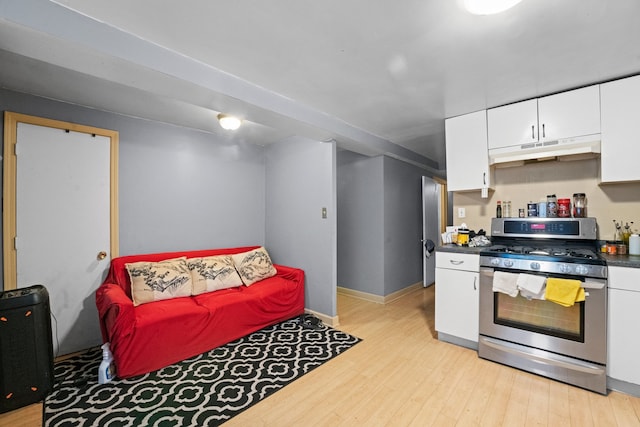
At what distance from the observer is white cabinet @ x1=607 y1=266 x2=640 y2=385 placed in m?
1.95

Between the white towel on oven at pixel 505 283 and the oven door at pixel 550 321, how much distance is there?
0.19 feet

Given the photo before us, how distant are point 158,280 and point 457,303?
295 cm

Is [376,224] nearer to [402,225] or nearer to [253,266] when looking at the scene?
[402,225]

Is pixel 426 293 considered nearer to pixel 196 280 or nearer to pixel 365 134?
pixel 365 134

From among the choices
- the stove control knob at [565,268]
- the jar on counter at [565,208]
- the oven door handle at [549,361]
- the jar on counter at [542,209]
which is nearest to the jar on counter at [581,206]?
the jar on counter at [565,208]

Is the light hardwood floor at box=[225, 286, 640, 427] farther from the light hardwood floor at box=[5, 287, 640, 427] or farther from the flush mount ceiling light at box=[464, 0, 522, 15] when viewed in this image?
the flush mount ceiling light at box=[464, 0, 522, 15]

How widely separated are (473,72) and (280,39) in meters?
1.50

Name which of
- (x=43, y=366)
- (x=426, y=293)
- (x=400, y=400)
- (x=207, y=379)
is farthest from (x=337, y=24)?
(x=426, y=293)

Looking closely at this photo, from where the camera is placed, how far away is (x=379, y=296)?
419 cm

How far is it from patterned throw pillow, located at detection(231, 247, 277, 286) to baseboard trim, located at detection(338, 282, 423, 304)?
151 cm

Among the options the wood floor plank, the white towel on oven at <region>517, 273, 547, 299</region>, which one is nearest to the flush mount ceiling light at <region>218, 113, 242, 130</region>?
the white towel on oven at <region>517, 273, 547, 299</region>

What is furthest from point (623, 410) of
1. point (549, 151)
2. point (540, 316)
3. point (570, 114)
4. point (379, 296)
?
point (379, 296)

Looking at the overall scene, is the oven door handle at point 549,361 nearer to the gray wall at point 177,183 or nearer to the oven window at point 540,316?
the oven window at point 540,316

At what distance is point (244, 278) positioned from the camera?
132 inches
